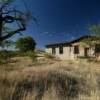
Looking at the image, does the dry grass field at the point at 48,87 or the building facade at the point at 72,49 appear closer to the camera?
the dry grass field at the point at 48,87

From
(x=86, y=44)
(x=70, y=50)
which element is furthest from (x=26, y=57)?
(x=70, y=50)

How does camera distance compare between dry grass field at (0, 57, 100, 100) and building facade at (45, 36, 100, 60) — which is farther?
building facade at (45, 36, 100, 60)

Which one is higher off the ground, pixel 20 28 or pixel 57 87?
pixel 20 28

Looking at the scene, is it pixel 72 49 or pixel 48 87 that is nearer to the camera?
pixel 48 87

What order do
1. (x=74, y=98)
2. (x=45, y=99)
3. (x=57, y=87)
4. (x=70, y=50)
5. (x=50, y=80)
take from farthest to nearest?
(x=70, y=50)
(x=50, y=80)
(x=57, y=87)
(x=74, y=98)
(x=45, y=99)

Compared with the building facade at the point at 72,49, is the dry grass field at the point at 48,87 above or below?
below

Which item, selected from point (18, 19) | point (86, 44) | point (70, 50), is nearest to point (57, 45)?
point (70, 50)

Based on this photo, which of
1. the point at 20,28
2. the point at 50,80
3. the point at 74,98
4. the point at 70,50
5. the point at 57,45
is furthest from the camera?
the point at 57,45

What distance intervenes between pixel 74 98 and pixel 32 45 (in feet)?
139

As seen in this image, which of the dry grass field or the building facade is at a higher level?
the building facade

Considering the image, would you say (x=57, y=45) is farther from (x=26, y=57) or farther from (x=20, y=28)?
(x=20, y=28)

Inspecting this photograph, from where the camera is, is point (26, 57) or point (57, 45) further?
point (57, 45)

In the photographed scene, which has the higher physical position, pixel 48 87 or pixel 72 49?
pixel 72 49

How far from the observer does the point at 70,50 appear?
46938 mm
